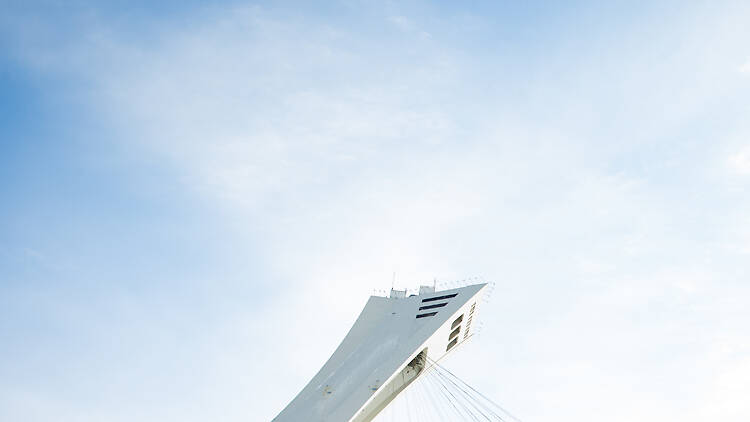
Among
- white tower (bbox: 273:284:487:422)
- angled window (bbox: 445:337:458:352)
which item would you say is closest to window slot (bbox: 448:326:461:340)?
white tower (bbox: 273:284:487:422)

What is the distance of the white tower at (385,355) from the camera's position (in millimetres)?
26344

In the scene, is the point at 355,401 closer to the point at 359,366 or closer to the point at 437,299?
the point at 359,366

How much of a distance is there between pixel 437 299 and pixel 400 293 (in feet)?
11.7

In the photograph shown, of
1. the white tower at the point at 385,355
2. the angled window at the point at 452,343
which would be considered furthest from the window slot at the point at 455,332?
the angled window at the point at 452,343

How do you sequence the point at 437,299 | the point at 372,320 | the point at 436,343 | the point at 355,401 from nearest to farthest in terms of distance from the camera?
the point at 355,401
the point at 436,343
the point at 437,299
the point at 372,320

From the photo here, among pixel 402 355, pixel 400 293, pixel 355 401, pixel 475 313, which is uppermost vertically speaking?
pixel 400 293

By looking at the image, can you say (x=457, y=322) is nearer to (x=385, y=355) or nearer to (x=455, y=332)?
(x=455, y=332)

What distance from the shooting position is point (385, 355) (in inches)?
1101

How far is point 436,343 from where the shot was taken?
28.4 m

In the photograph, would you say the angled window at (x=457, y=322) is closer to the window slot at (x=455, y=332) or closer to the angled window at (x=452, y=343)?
the window slot at (x=455, y=332)

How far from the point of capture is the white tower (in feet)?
86.4

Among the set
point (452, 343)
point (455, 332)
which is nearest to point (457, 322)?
point (455, 332)

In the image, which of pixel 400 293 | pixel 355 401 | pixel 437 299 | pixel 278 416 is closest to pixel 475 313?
pixel 437 299

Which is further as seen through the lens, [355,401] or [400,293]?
[400,293]
